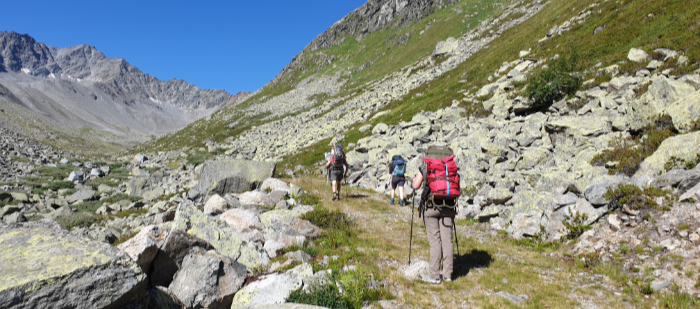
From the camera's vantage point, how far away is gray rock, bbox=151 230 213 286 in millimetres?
6715

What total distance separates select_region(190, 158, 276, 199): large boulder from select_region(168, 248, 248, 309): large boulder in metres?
8.84

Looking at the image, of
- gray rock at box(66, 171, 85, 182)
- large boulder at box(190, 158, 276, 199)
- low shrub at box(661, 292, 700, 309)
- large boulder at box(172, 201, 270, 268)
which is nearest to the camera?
low shrub at box(661, 292, 700, 309)

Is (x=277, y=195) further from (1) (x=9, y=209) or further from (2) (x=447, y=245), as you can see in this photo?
(1) (x=9, y=209)

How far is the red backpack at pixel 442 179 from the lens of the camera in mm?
6793

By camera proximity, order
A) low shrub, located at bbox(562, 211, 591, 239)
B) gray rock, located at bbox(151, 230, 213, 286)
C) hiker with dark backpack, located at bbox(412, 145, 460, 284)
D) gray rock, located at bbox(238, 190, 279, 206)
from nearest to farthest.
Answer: gray rock, located at bbox(151, 230, 213, 286)
hiker with dark backpack, located at bbox(412, 145, 460, 284)
low shrub, located at bbox(562, 211, 591, 239)
gray rock, located at bbox(238, 190, 279, 206)

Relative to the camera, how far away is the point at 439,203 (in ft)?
22.7

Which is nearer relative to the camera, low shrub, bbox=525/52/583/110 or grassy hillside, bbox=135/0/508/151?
low shrub, bbox=525/52/583/110

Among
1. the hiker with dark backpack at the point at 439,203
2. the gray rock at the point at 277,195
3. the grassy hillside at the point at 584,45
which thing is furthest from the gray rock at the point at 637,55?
the gray rock at the point at 277,195

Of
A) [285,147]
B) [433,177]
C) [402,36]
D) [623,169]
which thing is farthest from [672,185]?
[402,36]

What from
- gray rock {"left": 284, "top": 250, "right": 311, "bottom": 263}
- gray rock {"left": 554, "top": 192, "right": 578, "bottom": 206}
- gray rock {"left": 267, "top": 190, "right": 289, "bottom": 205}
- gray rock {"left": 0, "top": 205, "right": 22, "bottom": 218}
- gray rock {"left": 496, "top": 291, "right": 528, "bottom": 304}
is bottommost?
gray rock {"left": 496, "top": 291, "right": 528, "bottom": 304}

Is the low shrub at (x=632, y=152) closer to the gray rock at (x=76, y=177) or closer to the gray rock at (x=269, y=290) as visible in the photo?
the gray rock at (x=269, y=290)

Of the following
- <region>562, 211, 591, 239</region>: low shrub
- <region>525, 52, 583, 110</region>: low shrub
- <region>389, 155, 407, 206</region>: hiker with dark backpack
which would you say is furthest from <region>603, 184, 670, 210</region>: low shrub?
<region>525, 52, 583, 110</region>: low shrub

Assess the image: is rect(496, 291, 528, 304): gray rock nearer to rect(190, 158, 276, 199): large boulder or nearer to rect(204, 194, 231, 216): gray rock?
rect(204, 194, 231, 216): gray rock

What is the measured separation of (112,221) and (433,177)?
18.9m
